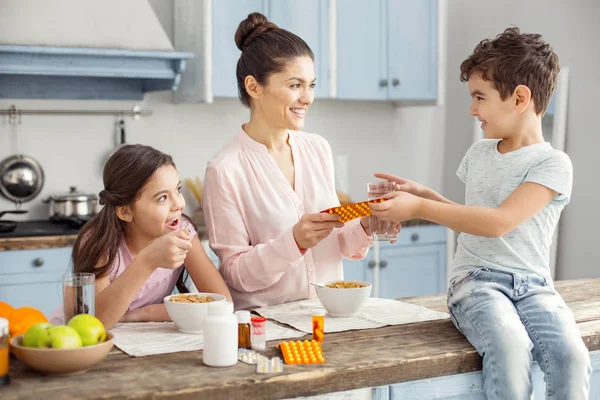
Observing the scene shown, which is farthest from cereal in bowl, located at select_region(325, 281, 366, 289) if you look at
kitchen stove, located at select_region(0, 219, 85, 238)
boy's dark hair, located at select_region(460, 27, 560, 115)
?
kitchen stove, located at select_region(0, 219, 85, 238)

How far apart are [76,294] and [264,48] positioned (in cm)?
98

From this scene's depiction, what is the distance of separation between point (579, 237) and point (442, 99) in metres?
1.20

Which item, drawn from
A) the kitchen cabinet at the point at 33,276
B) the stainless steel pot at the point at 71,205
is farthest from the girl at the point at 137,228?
the stainless steel pot at the point at 71,205

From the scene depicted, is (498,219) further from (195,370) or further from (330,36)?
(330,36)

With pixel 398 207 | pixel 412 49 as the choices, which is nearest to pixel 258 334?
pixel 398 207

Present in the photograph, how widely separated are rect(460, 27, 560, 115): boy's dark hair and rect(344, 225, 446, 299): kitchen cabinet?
8.49 feet

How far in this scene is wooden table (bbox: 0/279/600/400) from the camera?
1450 millimetres

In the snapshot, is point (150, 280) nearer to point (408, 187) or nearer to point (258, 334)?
point (258, 334)

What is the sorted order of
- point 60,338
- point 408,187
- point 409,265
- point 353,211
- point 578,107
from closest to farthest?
point 60,338, point 353,211, point 408,187, point 578,107, point 409,265

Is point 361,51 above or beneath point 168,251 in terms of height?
above

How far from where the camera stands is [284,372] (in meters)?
1.56

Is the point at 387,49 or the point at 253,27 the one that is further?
the point at 387,49

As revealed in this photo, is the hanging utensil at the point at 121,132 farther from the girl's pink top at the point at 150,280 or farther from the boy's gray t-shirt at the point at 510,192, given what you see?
the boy's gray t-shirt at the point at 510,192

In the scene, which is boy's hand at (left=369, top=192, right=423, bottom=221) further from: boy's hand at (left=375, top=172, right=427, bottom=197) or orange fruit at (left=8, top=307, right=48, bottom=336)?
orange fruit at (left=8, top=307, right=48, bottom=336)
